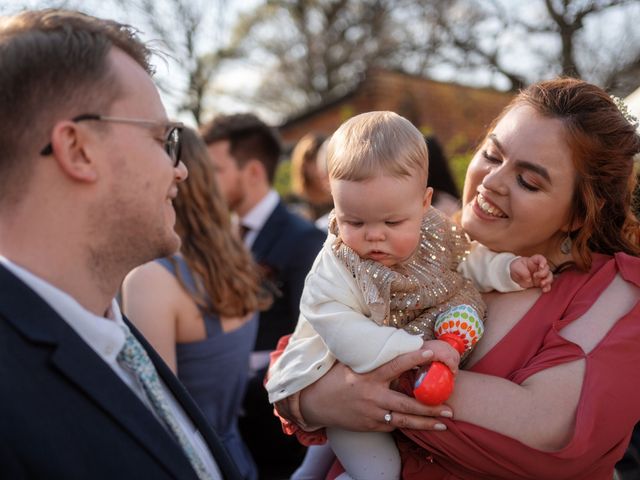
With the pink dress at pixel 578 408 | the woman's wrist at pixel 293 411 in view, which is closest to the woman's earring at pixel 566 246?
the pink dress at pixel 578 408

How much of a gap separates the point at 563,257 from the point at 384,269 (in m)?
0.74

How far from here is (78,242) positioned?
66.1 inches

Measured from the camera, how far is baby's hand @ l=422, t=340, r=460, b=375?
1859mm

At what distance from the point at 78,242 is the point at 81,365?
0.35 m

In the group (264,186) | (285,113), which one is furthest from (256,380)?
(285,113)

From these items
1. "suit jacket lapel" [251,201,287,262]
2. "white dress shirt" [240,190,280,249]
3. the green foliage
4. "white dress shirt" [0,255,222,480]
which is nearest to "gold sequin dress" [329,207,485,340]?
"white dress shirt" [0,255,222,480]

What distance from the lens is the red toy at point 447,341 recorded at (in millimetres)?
1828

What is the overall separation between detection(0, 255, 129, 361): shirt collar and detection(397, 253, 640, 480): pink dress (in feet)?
3.12

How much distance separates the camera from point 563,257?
7.52ft

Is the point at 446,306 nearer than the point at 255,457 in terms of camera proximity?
Yes

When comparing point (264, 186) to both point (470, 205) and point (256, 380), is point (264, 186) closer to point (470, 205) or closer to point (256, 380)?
point (256, 380)

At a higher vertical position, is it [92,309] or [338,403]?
[92,309]

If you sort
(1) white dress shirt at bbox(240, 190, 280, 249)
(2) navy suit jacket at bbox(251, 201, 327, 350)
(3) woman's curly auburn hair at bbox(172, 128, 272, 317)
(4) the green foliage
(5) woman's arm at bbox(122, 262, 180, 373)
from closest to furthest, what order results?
1. (5) woman's arm at bbox(122, 262, 180, 373)
2. (3) woman's curly auburn hair at bbox(172, 128, 272, 317)
3. (2) navy suit jacket at bbox(251, 201, 327, 350)
4. (1) white dress shirt at bbox(240, 190, 280, 249)
5. (4) the green foliage

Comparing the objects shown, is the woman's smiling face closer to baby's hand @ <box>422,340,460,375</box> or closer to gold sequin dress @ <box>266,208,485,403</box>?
gold sequin dress @ <box>266,208,485,403</box>
